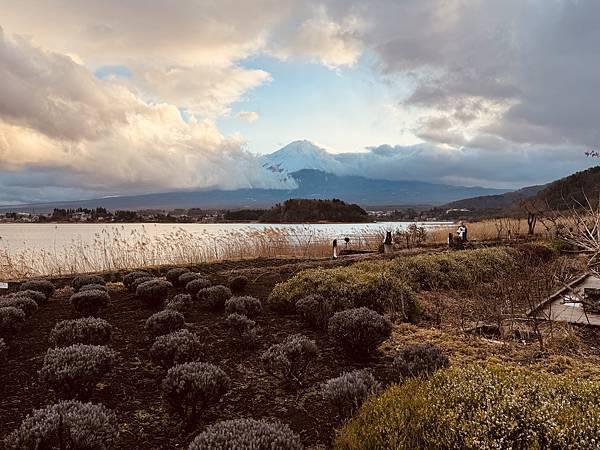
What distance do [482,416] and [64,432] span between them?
3131mm

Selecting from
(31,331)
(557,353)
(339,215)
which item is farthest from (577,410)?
(339,215)

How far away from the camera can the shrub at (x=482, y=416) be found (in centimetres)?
275

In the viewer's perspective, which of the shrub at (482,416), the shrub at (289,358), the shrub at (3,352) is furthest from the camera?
the shrub at (3,352)

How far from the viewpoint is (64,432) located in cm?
344

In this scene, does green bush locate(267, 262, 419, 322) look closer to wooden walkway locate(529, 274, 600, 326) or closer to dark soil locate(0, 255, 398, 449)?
dark soil locate(0, 255, 398, 449)

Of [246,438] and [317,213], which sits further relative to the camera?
[317,213]

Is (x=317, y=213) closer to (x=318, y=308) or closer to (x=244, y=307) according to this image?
(x=244, y=307)

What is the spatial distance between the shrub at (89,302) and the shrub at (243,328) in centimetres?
332

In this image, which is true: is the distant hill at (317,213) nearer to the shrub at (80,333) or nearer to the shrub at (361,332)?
the shrub at (80,333)

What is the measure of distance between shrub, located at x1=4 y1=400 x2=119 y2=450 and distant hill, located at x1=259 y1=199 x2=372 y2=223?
189ft

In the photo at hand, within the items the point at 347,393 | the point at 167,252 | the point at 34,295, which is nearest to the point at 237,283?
the point at 34,295

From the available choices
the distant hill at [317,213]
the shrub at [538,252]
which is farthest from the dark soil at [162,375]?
the distant hill at [317,213]

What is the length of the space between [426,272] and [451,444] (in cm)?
991

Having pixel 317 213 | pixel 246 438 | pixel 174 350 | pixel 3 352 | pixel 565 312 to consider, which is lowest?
pixel 565 312
